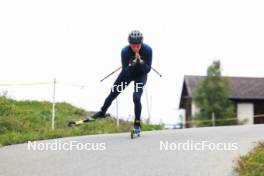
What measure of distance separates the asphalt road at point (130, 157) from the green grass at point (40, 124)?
1438 millimetres

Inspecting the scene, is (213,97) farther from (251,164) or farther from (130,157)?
(251,164)

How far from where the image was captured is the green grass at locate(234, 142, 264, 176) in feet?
31.5

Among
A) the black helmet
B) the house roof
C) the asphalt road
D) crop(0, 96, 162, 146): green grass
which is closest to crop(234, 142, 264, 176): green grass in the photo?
the asphalt road

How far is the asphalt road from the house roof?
1497 inches

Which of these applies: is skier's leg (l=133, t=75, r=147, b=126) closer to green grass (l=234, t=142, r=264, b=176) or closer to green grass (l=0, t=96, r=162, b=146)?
green grass (l=0, t=96, r=162, b=146)

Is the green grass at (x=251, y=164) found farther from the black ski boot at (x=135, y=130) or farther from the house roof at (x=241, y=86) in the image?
the house roof at (x=241, y=86)

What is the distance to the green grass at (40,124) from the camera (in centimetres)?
1533

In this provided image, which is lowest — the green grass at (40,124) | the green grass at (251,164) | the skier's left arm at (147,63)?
the green grass at (251,164)

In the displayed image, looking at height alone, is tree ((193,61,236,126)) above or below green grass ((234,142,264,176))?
above

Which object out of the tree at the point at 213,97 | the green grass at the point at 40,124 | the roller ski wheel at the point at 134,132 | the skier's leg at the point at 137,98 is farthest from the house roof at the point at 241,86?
the skier's leg at the point at 137,98

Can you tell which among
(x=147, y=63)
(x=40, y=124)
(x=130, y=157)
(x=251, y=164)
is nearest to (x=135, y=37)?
(x=147, y=63)

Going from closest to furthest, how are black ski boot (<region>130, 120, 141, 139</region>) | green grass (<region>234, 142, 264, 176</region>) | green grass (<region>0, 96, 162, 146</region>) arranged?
green grass (<region>234, 142, 264, 176</region>) → black ski boot (<region>130, 120, 141, 139</region>) → green grass (<region>0, 96, 162, 146</region>)

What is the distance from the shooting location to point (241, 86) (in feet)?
179

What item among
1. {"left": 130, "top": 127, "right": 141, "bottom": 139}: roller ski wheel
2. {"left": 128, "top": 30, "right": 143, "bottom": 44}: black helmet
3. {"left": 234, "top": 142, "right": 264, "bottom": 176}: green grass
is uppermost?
{"left": 128, "top": 30, "right": 143, "bottom": 44}: black helmet
